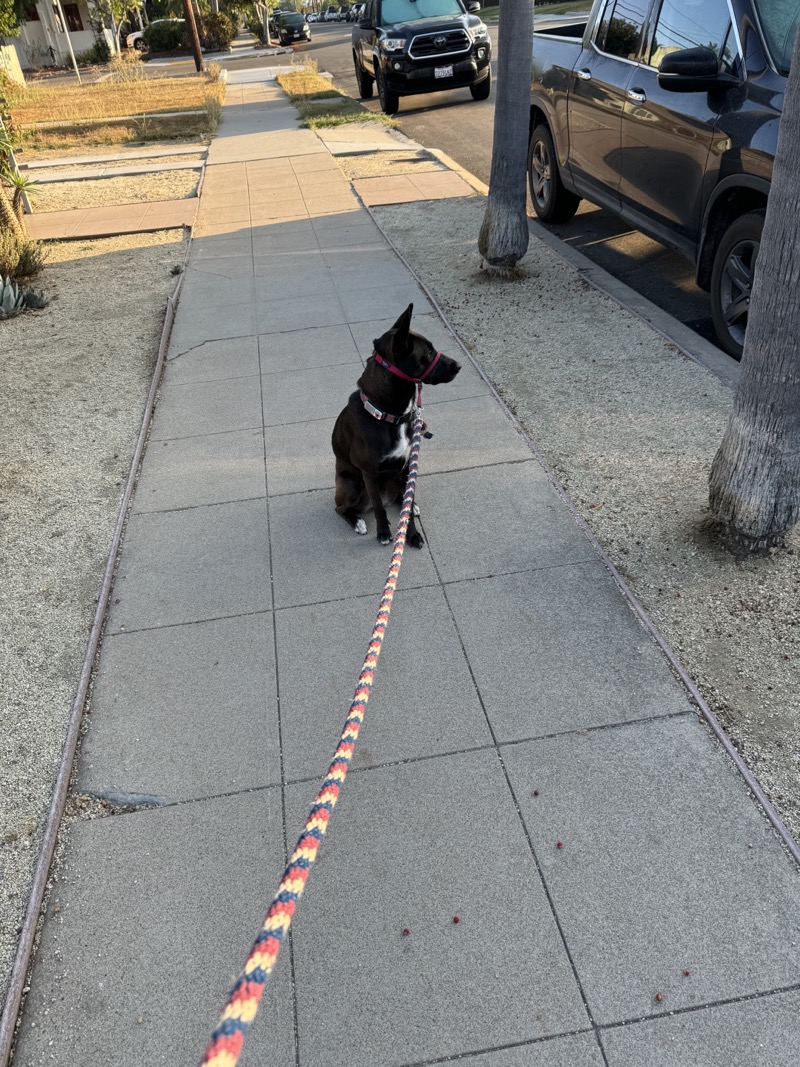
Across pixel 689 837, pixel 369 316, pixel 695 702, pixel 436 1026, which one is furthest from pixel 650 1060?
pixel 369 316

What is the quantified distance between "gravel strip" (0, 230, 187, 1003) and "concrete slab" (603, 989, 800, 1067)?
182cm

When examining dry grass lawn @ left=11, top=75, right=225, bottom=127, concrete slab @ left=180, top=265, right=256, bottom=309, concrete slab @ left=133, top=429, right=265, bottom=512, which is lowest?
dry grass lawn @ left=11, top=75, right=225, bottom=127

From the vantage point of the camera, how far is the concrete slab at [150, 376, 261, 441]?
5.65 metres

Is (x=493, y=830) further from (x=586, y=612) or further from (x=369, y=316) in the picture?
(x=369, y=316)

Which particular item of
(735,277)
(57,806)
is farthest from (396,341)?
(735,277)

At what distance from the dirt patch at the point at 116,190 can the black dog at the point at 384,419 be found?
938 centimetres

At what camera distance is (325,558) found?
4250mm

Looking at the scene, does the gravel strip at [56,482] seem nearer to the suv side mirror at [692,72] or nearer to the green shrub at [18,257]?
the green shrub at [18,257]

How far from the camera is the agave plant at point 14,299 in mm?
7926

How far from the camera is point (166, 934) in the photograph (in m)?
2.52

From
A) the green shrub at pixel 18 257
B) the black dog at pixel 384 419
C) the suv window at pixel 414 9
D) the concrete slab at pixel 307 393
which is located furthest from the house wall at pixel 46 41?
the black dog at pixel 384 419

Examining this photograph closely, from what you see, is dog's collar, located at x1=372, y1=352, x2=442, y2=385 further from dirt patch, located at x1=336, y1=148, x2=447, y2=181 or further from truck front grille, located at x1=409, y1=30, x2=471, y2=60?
truck front grille, located at x1=409, y1=30, x2=471, y2=60

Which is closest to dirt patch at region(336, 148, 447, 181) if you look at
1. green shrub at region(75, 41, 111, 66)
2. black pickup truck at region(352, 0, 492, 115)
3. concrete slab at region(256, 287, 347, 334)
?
black pickup truck at region(352, 0, 492, 115)

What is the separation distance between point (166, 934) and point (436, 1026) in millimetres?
887
